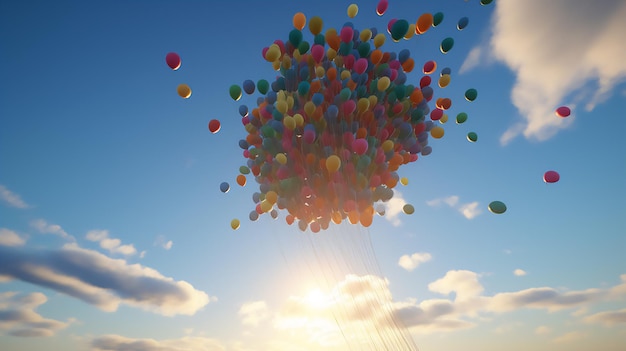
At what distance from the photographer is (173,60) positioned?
4.87 metres

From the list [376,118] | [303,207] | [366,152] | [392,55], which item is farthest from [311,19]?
[303,207]

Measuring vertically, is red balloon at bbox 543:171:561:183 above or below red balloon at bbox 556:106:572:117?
below

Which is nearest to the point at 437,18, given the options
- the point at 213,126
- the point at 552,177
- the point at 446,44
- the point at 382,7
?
the point at 446,44

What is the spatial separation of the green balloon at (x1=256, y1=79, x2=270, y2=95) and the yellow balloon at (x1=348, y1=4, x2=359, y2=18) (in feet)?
4.74

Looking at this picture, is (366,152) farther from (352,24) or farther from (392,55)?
(352,24)

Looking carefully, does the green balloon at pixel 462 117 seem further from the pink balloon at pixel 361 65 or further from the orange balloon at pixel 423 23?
the pink balloon at pixel 361 65

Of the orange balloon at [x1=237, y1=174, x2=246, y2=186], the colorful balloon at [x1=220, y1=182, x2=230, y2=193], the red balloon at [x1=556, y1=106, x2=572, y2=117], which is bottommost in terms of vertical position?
the colorful balloon at [x1=220, y1=182, x2=230, y2=193]

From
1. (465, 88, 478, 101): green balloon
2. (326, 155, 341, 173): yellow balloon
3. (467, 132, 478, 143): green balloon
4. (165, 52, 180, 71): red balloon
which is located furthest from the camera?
(467, 132, 478, 143): green balloon

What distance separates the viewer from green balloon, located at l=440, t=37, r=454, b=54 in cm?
514

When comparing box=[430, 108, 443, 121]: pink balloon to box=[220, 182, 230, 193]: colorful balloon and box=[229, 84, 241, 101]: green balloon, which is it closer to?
box=[229, 84, 241, 101]: green balloon

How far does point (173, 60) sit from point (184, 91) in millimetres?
396

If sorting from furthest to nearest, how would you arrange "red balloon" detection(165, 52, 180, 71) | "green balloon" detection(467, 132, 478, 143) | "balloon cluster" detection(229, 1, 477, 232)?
1. "green balloon" detection(467, 132, 478, 143)
2. "red balloon" detection(165, 52, 180, 71)
3. "balloon cluster" detection(229, 1, 477, 232)

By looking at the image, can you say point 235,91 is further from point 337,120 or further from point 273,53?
point 337,120

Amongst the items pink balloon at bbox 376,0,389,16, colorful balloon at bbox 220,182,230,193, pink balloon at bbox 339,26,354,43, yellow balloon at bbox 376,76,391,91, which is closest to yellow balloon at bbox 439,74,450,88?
yellow balloon at bbox 376,76,391,91
